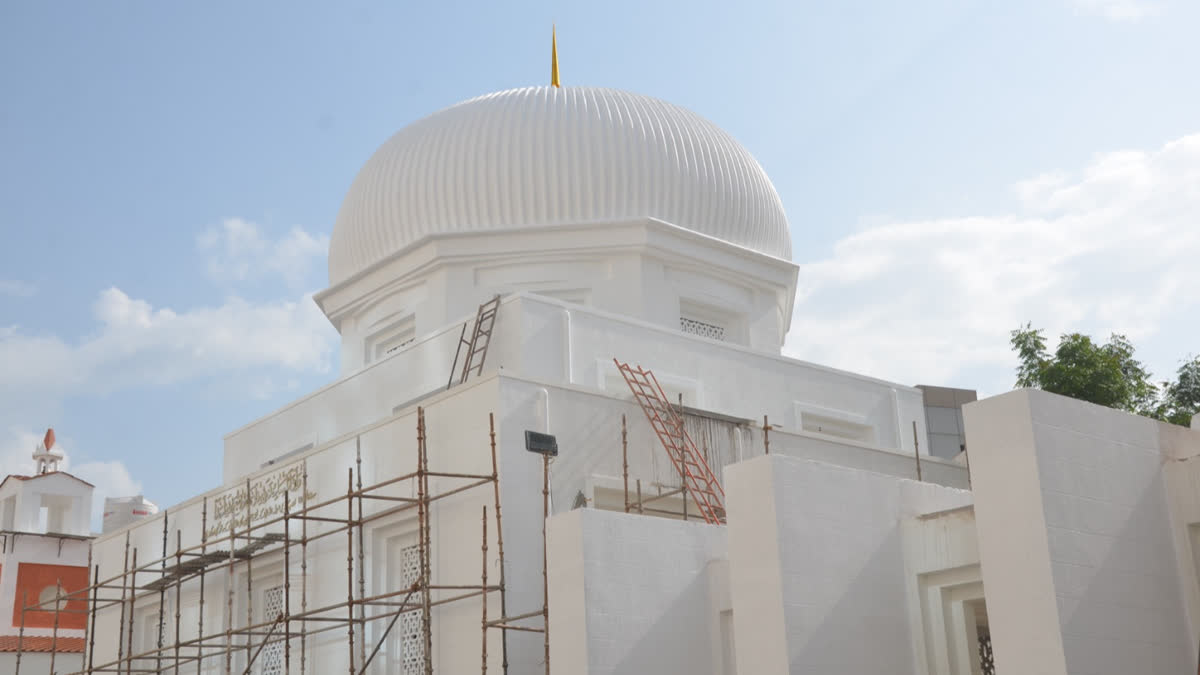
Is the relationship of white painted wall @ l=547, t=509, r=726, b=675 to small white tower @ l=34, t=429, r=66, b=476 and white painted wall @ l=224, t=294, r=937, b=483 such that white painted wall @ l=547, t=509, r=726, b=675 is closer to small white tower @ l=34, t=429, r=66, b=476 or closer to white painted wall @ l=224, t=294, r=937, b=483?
white painted wall @ l=224, t=294, r=937, b=483

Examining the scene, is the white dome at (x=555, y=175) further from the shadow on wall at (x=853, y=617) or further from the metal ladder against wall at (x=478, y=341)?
the shadow on wall at (x=853, y=617)

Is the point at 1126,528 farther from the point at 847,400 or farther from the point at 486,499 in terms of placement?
the point at 847,400

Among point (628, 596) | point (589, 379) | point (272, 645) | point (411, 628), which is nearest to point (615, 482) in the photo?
point (589, 379)

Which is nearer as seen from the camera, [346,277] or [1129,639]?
[1129,639]

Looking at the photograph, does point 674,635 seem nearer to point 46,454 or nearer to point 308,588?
point 308,588

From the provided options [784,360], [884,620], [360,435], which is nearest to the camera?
[884,620]

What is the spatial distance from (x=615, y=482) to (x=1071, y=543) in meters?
6.65

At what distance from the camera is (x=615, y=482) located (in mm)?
15969

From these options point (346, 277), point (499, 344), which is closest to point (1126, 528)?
point (499, 344)

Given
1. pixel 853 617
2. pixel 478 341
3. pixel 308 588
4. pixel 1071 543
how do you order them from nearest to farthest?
1. pixel 1071 543
2. pixel 853 617
3. pixel 308 588
4. pixel 478 341

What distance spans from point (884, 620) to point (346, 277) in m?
12.7

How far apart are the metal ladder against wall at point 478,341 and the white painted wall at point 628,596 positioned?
5.07 m

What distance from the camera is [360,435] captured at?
55.7 feet

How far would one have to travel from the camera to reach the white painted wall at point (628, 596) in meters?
12.4
